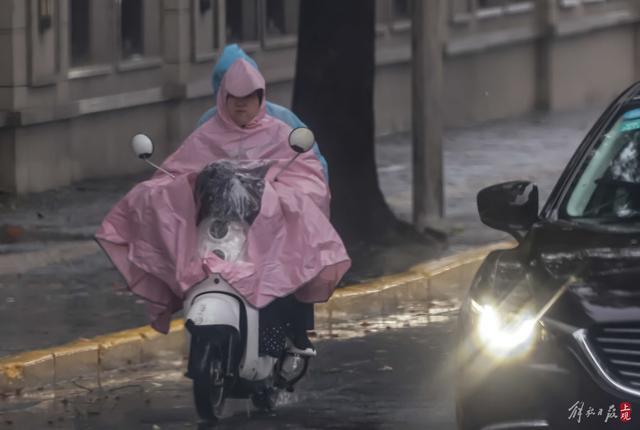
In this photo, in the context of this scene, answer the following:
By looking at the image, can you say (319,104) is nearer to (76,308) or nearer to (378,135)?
(76,308)

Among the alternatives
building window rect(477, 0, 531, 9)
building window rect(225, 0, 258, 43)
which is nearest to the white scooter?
building window rect(225, 0, 258, 43)

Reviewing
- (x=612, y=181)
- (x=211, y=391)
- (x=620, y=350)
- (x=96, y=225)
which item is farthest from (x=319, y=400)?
(x=96, y=225)

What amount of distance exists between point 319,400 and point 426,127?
→ 5.00 meters

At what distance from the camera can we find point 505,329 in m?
6.03

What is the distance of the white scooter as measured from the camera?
7957mm

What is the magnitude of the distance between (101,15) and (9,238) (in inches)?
180

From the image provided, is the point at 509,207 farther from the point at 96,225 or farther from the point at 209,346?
the point at 96,225

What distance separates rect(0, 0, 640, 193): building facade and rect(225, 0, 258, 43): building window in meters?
0.01

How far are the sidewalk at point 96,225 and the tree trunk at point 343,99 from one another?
45 cm

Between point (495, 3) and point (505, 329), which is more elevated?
point (505, 329)

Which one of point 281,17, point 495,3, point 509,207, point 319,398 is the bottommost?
point 319,398

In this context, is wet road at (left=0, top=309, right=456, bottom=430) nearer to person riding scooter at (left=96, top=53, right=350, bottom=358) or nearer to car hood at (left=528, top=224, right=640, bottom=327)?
person riding scooter at (left=96, top=53, right=350, bottom=358)

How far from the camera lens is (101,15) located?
691 inches

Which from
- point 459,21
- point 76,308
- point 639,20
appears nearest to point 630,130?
point 76,308
